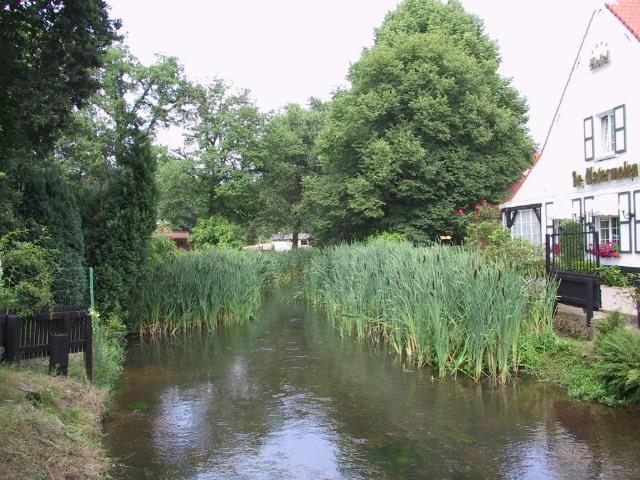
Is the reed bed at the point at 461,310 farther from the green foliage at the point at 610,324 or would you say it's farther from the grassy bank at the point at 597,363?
the green foliage at the point at 610,324

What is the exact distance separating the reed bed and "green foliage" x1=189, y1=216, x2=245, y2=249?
1704cm

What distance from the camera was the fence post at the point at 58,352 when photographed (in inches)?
216

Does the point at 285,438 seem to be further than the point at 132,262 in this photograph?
No

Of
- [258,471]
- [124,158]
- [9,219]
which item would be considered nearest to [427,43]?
[124,158]

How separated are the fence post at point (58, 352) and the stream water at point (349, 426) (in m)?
0.74

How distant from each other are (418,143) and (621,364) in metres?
13.3

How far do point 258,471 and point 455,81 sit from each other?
57.7 feet

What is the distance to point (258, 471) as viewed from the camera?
435 cm

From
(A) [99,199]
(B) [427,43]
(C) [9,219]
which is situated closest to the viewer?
(C) [9,219]

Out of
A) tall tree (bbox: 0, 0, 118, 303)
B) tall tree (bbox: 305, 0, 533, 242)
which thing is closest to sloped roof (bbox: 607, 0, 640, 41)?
tall tree (bbox: 305, 0, 533, 242)

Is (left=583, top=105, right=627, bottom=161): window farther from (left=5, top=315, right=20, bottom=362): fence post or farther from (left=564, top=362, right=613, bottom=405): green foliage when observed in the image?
(left=5, top=315, right=20, bottom=362): fence post

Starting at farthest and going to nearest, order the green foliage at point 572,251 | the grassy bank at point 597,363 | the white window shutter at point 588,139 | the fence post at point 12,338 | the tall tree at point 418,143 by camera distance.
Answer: the tall tree at point 418,143, the white window shutter at point 588,139, the green foliage at point 572,251, the grassy bank at point 597,363, the fence post at point 12,338

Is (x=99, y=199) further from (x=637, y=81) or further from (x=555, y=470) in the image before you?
(x=637, y=81)

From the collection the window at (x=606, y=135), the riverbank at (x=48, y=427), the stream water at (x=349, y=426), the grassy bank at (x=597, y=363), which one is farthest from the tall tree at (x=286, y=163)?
the riverbank at (x=48, y=427)
